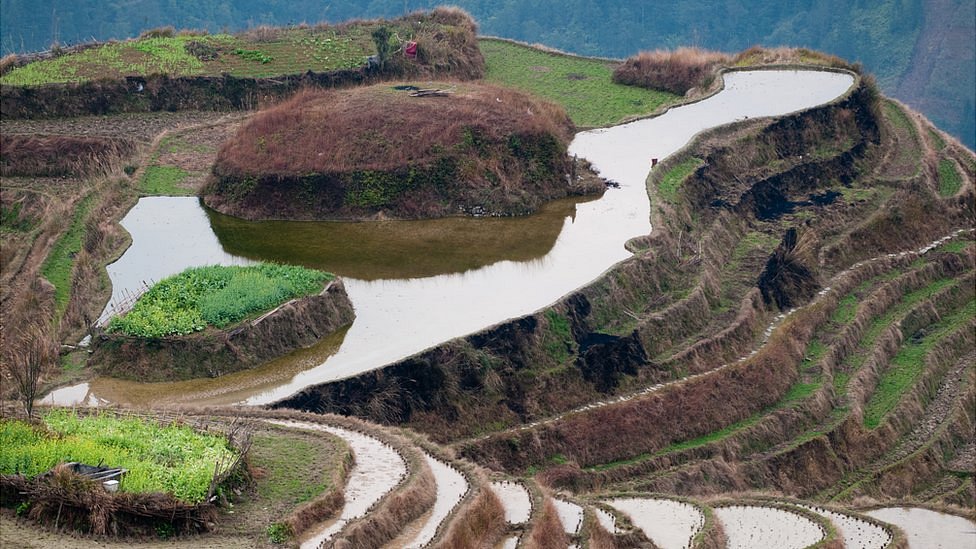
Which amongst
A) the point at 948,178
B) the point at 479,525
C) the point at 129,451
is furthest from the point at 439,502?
the point at 948,178

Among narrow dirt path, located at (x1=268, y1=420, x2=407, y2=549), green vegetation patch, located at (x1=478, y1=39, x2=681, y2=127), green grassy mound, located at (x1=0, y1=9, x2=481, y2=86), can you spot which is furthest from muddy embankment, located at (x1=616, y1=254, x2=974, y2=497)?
green grassy mound, located at (x1=0, y1=9, x2=481, y2=86)

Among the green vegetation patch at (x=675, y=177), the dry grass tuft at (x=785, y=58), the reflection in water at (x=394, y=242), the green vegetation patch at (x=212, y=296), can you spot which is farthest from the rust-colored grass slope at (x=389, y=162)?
the dry grass tuft at (x=785, y=58)

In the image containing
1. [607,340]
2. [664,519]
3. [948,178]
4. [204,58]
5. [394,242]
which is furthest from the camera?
[204,58]

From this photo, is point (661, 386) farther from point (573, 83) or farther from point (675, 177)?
point (573, 83)

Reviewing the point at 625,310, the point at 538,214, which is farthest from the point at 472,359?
the point at 538,214

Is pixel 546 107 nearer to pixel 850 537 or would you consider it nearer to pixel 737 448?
pixel 737 448

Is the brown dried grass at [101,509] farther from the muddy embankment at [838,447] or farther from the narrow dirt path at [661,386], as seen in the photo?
the muddy embankment at [838,447]

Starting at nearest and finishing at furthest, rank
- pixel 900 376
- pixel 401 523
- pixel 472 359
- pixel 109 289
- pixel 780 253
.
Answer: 1. pixel 401 523
2. pixel 472 359
3. pixel 109 289
4. pixel 900 376
5. pixel 780 253

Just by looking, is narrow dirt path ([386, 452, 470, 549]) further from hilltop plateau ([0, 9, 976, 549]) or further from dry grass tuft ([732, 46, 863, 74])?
dry grass tuft ([732, 46, 863, 74])
